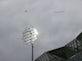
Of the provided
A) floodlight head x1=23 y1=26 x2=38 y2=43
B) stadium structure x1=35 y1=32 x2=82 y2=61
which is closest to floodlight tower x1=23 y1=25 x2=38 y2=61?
floodlight head x1=23 y1=26 x2=38 y2=43

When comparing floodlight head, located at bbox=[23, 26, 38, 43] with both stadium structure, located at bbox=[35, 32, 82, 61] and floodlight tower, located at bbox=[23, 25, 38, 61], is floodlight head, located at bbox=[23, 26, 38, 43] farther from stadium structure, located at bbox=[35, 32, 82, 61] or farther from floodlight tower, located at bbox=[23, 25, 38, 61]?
stadium structure, located at bbox=[35, 32, 82, 61]

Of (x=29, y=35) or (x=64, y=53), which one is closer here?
(x=29, y=35)

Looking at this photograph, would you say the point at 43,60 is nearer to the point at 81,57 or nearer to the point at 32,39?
the point at 32,39

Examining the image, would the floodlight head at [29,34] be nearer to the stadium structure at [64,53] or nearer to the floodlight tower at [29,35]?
the floodlight tower at [29,35]

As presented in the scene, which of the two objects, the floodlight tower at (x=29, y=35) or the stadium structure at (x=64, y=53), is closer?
the floodlight tower at (x=29, y=35)

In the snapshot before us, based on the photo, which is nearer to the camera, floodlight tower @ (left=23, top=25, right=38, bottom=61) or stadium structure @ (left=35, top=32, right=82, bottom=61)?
floodlight tower @ (left=23, top=25, right=38, bottom=61)

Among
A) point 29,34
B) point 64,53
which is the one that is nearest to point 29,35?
point 29,34

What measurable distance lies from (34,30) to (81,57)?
66.8 ft

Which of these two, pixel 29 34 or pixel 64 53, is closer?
pixel 29 34

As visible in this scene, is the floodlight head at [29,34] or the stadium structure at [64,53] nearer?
the floodlight head at [29,34]

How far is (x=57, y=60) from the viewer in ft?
380

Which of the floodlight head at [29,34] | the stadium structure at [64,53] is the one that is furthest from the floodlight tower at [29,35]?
the stadium structure at [64,53]

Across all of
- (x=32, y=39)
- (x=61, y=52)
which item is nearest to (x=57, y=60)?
(x=61, y=52)

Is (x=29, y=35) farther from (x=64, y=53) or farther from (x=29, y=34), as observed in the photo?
(x=64, y=53)
